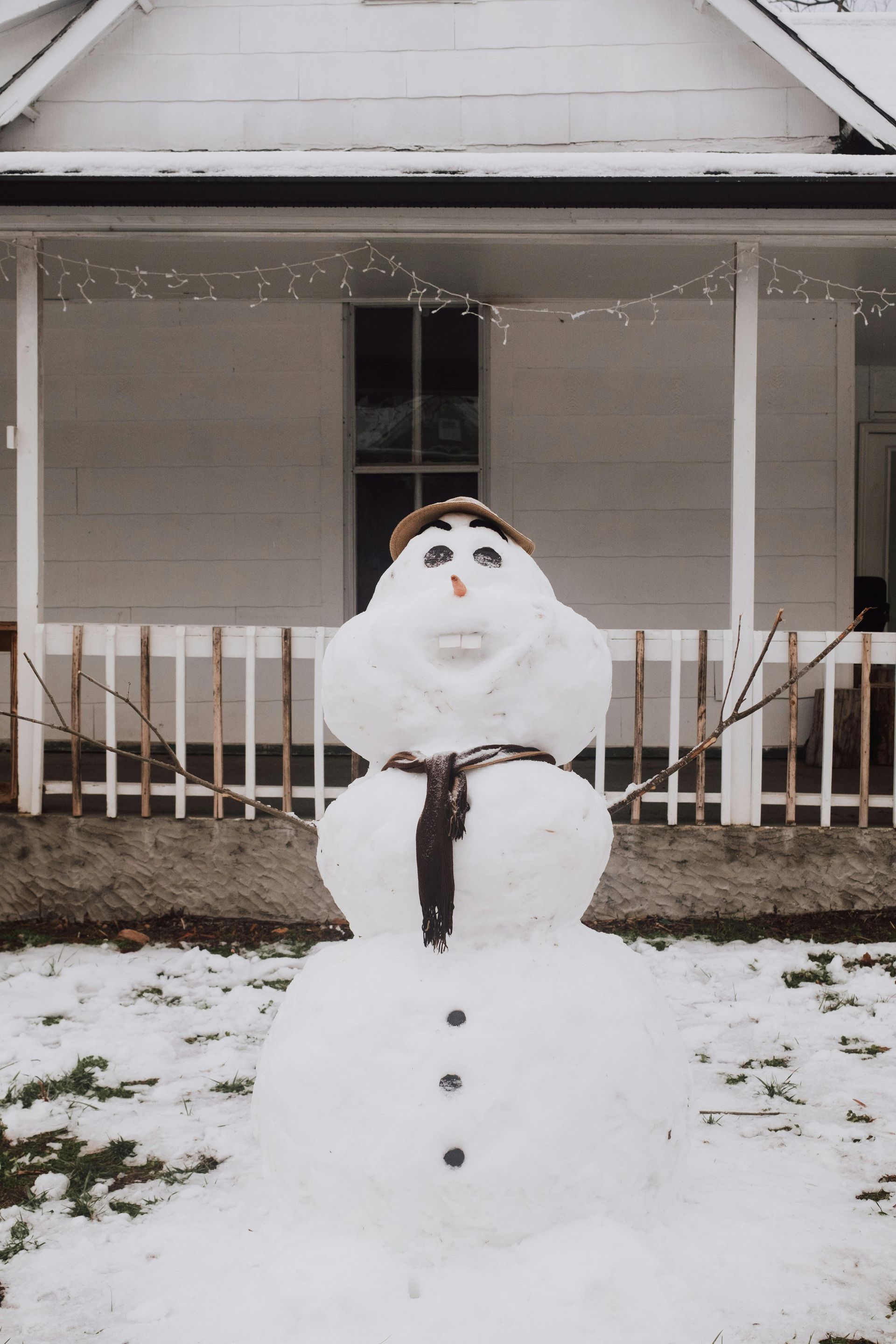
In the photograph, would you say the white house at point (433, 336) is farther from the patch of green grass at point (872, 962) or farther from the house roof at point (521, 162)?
the patch of green grass at point (872, 962)

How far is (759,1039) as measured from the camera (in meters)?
3.70

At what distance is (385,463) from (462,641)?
17.4 ft

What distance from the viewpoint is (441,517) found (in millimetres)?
2510

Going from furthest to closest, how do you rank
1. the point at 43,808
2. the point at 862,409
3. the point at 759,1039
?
the point at 862,409
the point at 43,808
the point at 759,1039

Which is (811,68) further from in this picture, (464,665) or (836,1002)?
(464,665)

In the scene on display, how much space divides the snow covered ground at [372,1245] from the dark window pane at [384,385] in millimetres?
4266

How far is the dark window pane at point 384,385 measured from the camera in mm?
7242

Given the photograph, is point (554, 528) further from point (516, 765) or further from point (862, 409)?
point (516, 765)

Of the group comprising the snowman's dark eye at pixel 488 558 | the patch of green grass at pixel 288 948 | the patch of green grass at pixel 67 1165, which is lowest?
the patch of green grass at pixel 288 948

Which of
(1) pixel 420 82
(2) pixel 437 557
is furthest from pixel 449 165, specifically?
(2) pixel 437 557

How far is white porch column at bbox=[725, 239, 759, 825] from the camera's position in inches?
198

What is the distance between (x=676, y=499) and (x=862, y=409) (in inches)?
92.3

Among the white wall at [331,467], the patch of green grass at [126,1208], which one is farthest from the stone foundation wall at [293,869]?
the patch of green grass at [126,1208]

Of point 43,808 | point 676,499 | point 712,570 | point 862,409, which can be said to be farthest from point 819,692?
point 43,808
